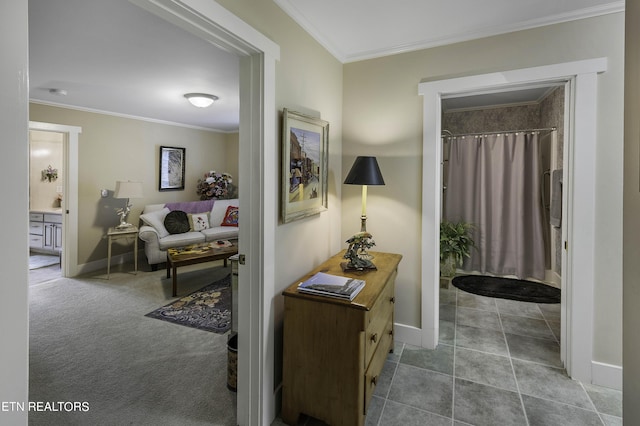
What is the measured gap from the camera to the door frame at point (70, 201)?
4414mm

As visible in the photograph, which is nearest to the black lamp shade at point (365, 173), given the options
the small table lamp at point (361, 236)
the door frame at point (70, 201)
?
the small table lamp at point (361, 236)

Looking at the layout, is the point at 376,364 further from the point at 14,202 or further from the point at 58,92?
the point at 58,92

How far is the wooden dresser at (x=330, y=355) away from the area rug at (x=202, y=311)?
1352 mm

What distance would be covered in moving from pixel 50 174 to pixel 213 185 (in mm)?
2801

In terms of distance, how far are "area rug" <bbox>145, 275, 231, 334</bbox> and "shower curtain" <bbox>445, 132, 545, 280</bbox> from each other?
3.31 m

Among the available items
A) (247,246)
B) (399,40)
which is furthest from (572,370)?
(399,40)

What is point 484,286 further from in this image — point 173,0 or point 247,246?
point 173,0

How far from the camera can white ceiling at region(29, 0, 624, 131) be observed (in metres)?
Answer: 1.96

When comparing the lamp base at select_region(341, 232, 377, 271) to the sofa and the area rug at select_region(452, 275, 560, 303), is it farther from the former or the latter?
the sofa

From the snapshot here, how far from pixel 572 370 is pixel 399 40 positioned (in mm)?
2610

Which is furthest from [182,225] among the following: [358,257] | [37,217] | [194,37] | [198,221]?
[358,257]

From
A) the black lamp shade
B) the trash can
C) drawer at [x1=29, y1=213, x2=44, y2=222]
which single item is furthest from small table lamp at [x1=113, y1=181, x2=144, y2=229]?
the black lamp shade

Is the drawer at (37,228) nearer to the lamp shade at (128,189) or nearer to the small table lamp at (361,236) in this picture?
the lamp shade at (128,189)

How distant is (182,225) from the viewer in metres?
5.34
